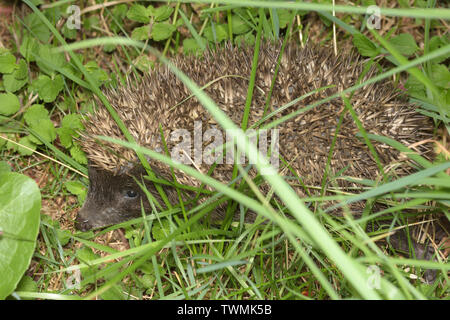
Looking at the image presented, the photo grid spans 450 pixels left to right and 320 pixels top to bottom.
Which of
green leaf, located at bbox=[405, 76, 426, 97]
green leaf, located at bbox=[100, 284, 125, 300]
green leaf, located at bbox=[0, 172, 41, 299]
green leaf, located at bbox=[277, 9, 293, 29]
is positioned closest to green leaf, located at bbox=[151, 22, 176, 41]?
green leaf, located at bbox=[277, 9, 293, 29]

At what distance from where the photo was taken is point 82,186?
309 centimetres

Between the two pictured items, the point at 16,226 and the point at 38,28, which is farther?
the point at 38,28

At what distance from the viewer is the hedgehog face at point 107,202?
2.79 m

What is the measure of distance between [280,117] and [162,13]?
4.24ft

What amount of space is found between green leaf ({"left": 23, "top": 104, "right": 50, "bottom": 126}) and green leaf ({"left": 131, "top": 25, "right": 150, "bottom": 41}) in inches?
30.1

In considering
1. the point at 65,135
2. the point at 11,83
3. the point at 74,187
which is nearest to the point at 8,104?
the point at 11,83

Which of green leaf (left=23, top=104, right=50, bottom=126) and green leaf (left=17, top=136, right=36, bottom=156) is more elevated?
green leaf (left=23, top=104, right=50, bottom=126)

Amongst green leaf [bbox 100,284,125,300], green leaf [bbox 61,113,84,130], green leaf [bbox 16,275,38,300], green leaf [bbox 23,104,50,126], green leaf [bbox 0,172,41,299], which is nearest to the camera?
green leaf [bbox 0,172,41,299]

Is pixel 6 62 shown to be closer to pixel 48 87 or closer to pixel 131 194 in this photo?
pixel 48 87

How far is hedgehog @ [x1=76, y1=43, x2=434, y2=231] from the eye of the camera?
98.5 inches

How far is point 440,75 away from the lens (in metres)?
2.95

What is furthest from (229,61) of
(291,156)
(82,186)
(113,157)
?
(82,186)

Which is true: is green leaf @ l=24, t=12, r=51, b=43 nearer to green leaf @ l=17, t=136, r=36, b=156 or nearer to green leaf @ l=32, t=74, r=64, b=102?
green leaf @ l=32, t=74, r=64, b=102

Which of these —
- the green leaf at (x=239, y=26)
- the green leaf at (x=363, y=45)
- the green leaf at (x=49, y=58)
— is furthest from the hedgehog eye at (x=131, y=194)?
the green leaf at (x=363, y=45)
